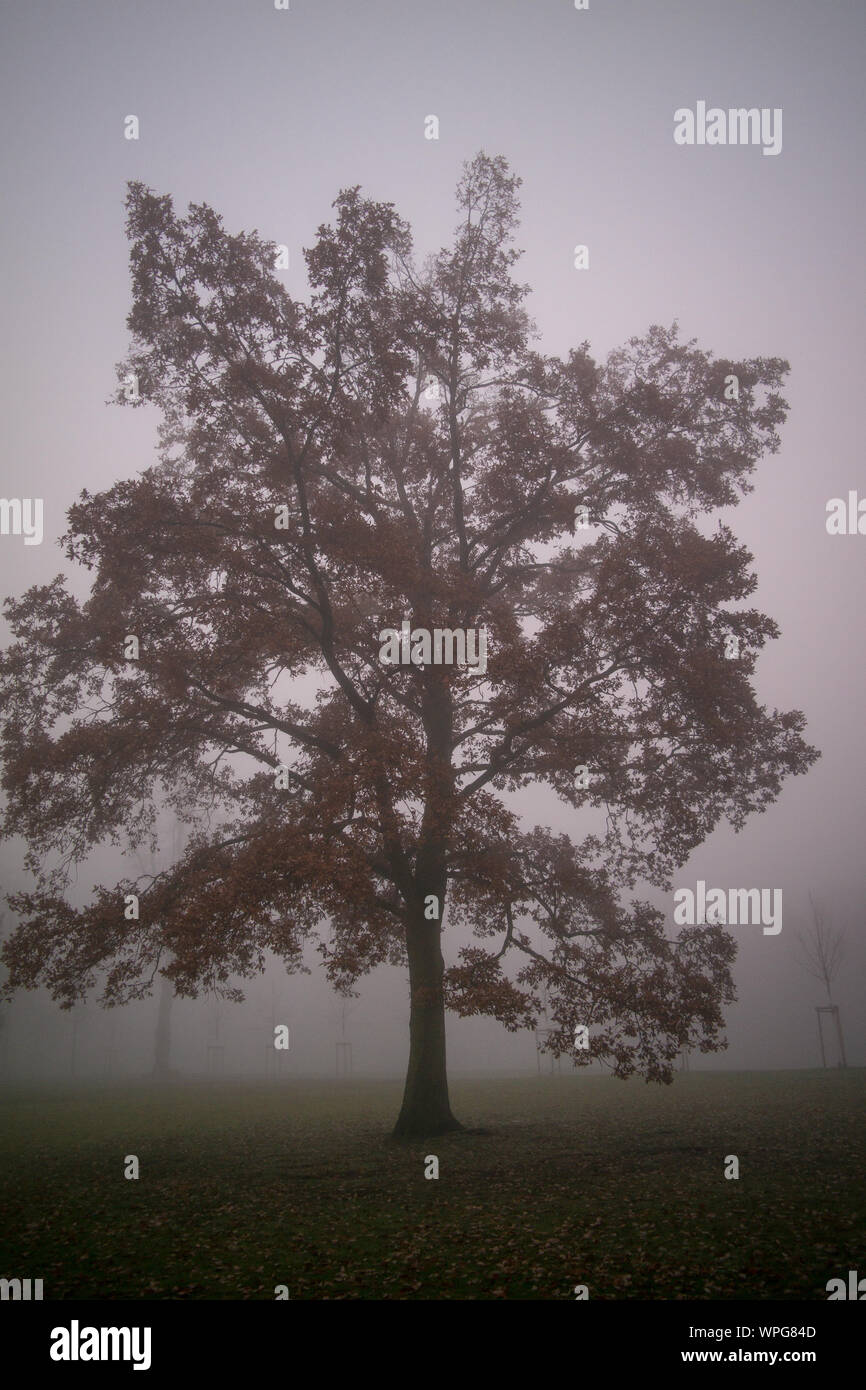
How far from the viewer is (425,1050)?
16312 mm

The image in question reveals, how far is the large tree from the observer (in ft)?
47.4

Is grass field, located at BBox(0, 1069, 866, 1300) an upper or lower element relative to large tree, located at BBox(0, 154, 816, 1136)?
lower

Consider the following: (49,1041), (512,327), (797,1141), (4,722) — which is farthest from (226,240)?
(49,1041)

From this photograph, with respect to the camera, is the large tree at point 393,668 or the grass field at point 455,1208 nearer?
the grass field at point 455,1208

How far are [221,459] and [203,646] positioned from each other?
277 inches

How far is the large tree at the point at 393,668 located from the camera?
14.4 m

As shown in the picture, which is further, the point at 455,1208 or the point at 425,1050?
the point at 425,1050

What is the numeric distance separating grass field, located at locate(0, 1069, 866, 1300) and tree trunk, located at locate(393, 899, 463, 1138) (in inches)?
25.2

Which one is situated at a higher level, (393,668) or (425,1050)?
(393,668)

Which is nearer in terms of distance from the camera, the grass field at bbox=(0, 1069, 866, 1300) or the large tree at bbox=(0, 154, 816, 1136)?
the grass field at bbox=(0, 1069, 866, 1300)

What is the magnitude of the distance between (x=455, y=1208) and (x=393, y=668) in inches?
401

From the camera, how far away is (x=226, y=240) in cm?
1550

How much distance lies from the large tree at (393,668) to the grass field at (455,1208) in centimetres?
222
